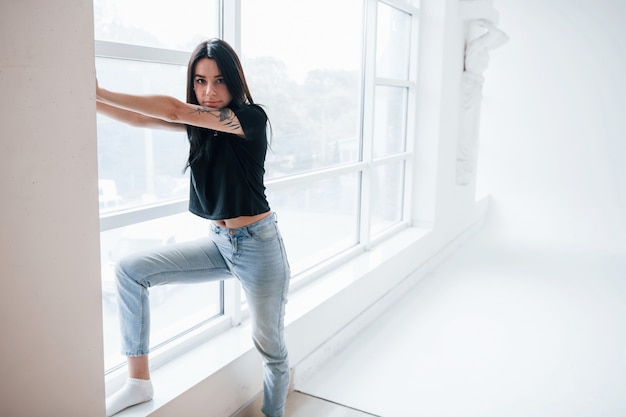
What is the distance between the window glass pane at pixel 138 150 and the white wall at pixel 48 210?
40cm

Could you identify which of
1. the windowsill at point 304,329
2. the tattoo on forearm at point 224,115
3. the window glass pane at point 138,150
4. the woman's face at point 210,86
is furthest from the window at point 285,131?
the tattoo on forearm at point 224,115

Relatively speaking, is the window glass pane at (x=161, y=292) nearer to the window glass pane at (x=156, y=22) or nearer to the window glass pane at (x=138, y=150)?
the window glass pane at (x=138, y=150)

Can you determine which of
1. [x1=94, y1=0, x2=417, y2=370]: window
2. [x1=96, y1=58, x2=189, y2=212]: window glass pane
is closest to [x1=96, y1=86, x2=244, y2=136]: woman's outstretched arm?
[x1=96, y1=58, x2=189, y2=212]: window glass pane

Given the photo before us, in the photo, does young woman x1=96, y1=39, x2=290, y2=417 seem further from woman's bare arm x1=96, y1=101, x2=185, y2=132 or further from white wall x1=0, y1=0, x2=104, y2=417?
white wall x1=0, y1=0, x2=104, y2=417

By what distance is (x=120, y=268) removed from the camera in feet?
5.83

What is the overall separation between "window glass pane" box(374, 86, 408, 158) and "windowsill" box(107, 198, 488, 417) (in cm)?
69

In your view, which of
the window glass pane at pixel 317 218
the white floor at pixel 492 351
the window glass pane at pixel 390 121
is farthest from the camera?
the window glass pane at pixel 390 121

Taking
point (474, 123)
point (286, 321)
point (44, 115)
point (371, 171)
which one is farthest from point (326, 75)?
point (474, 123)

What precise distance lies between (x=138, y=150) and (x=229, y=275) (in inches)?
21.0

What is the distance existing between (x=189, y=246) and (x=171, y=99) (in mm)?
578

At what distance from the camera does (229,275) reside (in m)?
2.04

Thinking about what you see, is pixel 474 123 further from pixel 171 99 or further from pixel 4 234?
pixel 4 234

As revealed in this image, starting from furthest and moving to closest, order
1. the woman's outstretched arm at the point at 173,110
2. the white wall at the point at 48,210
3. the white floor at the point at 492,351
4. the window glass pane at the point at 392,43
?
the window glass pane at the point at 392,43, the white floor at the point at 492,351, the woman's outstretched arm at the point at 173,110, the white wall at the point at 48,210

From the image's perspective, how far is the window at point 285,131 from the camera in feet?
6.22
